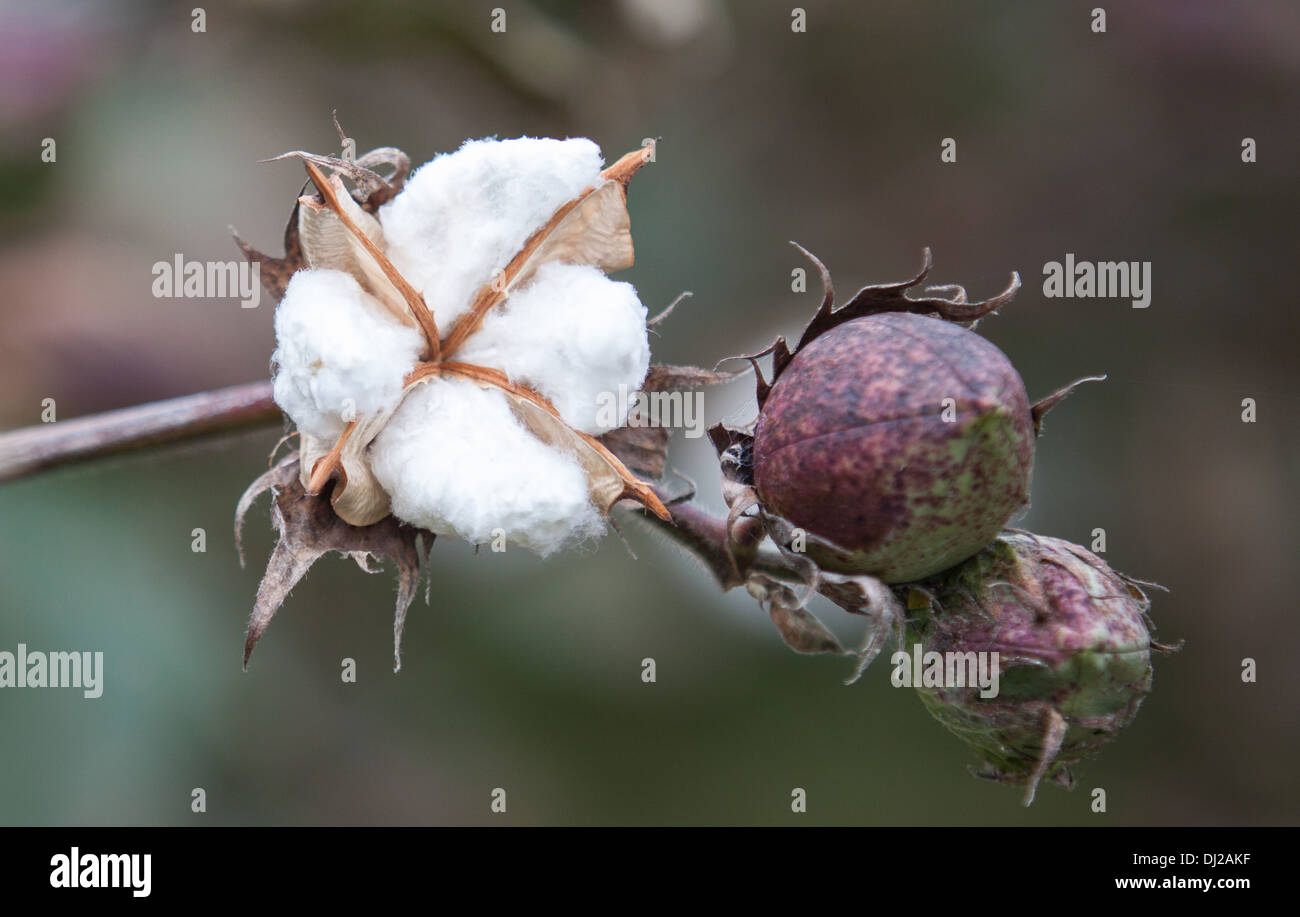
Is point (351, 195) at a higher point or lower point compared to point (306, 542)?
higher

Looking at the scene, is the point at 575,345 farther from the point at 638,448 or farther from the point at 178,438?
the point at 178,438

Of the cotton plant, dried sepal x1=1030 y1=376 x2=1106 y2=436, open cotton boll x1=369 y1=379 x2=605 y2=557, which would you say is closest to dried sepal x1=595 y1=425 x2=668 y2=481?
the cotton plant

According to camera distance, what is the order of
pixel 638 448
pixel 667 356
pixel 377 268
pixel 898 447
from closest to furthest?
pixel 898 447 < pixel 377 268 < pixel 638 448 < pixel 667 356

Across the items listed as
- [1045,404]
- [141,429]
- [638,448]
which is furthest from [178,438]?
[1045,404]

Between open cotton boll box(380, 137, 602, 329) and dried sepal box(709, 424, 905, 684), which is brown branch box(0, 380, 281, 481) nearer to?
open cotton boll box(380, 137, 602, 329)

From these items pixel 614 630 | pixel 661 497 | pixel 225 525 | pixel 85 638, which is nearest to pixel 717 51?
pixel 614 630

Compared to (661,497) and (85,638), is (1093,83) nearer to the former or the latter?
(661,497)
